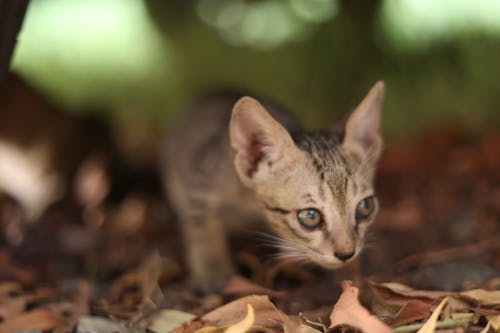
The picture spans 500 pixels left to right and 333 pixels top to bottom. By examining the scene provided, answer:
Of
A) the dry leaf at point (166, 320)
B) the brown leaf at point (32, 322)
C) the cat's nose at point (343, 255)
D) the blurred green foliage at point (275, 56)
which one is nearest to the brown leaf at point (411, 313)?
the cat's nose at point (343, 255)

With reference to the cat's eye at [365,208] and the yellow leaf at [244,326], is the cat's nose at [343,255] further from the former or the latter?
the yellow leaf at [244,326]

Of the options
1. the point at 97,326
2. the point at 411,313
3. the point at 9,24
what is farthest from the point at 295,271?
the point at 9,24

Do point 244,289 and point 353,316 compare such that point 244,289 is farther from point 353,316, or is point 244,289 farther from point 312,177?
point 353,316

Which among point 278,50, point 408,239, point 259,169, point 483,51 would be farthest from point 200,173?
point 483,51

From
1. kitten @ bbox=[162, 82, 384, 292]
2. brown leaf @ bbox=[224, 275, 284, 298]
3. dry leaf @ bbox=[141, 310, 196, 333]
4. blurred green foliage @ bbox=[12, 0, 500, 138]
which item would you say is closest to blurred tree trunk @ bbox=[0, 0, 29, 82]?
kitten @ bbox=[162, 82, 384, 292]

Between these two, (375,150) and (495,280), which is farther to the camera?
(375,150)

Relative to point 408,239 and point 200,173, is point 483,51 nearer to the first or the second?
point 408,239
